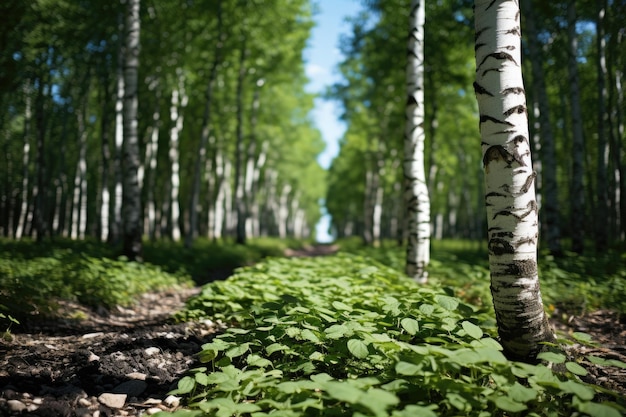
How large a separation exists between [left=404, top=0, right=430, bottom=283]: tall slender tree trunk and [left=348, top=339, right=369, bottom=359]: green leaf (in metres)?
3.71

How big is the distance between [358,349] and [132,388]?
1.75m

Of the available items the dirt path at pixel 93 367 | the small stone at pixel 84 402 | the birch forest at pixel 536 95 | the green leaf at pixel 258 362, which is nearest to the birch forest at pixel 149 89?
the birch forest at pixel 536 95

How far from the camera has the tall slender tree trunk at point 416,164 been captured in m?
5.92

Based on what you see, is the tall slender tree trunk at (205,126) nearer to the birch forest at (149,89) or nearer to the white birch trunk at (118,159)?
the birch forest at (149,89)

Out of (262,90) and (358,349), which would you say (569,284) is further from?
(262,90)

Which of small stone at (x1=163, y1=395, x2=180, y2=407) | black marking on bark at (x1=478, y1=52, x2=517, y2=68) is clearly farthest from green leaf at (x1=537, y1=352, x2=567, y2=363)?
small stone at (x1=163, y1=395, x2=180, y2=407)

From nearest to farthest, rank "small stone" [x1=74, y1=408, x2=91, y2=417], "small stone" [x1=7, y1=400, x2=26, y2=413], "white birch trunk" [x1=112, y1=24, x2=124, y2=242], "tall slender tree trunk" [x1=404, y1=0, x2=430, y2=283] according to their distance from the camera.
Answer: "small stone" [x1=7, y1=400, x2=26, y2=413]
"small stone" [x1=74, y1=408, x2=91, y2=417]
"tall slender tree trunk" [x1=404, y1=0, x2=430, y2=283]
"white birch trunk" [x1=112, y1=24, x2=124, y2=242]

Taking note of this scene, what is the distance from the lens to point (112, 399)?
2.52 meters

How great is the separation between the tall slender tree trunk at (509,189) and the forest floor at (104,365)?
877 millimetres

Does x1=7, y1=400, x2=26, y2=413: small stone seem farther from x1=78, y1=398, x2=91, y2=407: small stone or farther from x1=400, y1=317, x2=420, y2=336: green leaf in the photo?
x1=400, y1=317, x2=420, y2=336: green leaf

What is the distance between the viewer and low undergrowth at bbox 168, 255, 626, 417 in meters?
1.92

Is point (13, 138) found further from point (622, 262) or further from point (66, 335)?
point (622, 262)

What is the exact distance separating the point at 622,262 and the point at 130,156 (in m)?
11.1

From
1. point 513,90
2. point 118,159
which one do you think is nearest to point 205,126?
point 118,159
